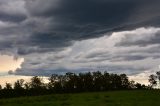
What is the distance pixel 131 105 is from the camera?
52.7 meters

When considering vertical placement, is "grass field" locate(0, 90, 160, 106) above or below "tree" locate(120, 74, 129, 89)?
below

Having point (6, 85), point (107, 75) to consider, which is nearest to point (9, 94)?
point (6, 85)

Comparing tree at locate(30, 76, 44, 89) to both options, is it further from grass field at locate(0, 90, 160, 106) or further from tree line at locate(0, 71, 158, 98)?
grass field at locate(0, 90, 160, 106)

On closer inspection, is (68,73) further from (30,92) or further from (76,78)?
(30,92)

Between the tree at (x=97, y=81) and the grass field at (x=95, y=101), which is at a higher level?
the tree at (x=97, y=81)

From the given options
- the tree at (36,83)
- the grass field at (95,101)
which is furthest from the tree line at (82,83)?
the grass field at (95,101)

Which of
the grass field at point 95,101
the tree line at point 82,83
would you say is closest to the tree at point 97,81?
the tree line at point 82,83

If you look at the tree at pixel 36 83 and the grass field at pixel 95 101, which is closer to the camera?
the grass field at pixel 95 101

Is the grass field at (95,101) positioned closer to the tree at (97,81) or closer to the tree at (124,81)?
the tree at (97,81)

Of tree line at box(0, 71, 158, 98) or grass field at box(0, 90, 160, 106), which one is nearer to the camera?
grass field at box(0, 90, 160, 106)

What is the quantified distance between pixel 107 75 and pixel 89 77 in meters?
11.9

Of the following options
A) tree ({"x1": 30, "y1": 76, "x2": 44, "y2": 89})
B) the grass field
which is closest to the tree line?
tree ({"x1": 30, "y1": 76, "x2": 44, "y2": 89})

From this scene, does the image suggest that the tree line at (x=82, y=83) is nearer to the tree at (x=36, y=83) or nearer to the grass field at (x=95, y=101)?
the tree at (x=36, y=83)

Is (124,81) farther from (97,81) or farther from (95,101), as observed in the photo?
(95,101)
